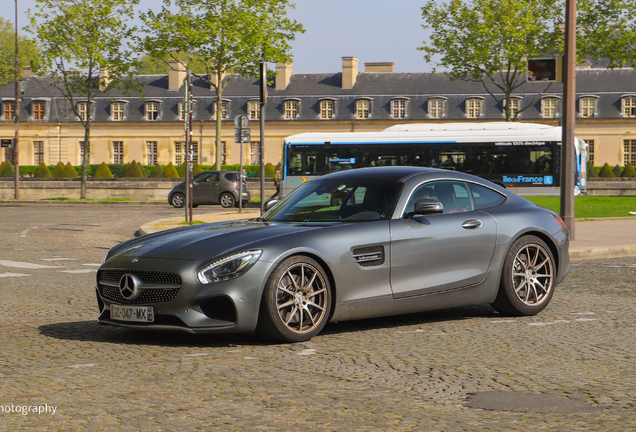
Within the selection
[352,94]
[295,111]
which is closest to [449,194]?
[352,94]

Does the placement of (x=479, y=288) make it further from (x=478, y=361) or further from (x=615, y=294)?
(x=615, y=294)

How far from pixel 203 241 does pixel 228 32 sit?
121 ft

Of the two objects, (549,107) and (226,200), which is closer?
(226,200)

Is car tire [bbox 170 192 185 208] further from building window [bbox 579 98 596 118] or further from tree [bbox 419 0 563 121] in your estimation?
building window [bbox 579 98 596 118]

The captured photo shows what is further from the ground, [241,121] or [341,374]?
[241,121]

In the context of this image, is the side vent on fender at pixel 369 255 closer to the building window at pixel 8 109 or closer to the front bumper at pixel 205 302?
the front bumper at pixel 205 302

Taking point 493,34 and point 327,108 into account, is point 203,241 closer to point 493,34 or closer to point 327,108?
point 493,34

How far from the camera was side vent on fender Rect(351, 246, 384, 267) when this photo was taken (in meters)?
6.84

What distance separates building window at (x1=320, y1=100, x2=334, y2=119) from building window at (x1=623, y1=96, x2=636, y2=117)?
79.0 feet

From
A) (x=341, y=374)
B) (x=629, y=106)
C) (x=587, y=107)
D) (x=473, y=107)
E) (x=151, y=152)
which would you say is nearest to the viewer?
(x=341, y=374)

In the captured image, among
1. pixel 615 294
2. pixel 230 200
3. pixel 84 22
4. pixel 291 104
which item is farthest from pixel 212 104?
pixel 615 294

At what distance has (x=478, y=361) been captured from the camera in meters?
5.97

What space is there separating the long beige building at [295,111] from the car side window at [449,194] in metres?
64.1

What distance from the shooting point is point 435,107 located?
243 feet
